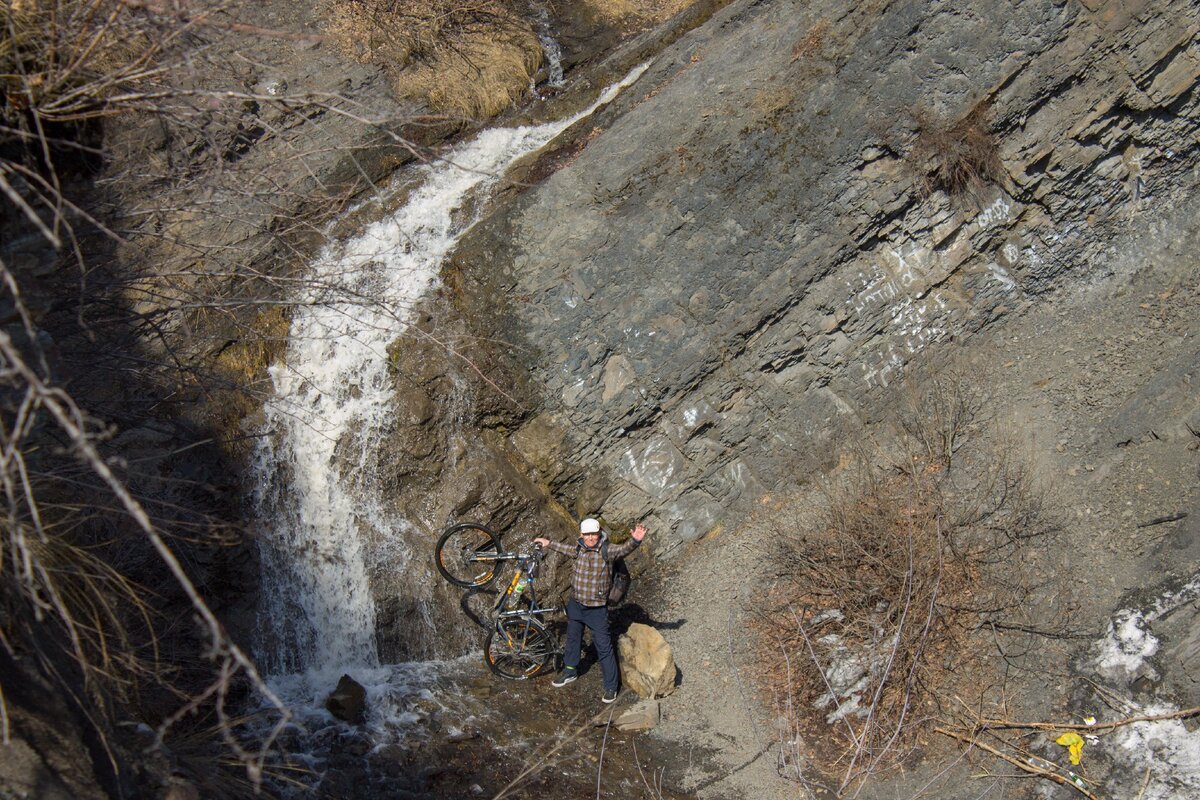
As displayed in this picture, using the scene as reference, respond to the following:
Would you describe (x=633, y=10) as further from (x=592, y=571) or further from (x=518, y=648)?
(x=518, y=648)

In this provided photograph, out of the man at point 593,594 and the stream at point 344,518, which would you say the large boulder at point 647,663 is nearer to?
the man at point 593,594

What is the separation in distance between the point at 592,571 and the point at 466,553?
6.26 feet

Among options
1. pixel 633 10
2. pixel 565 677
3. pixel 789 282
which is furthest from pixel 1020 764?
pixel 633 10

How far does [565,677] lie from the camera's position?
8.81 meters

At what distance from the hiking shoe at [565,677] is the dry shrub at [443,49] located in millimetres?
7287

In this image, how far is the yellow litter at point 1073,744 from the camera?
7.55 metres

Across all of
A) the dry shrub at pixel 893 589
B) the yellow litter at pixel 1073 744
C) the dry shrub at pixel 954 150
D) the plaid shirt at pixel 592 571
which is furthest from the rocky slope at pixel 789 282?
the yellow litter at pixel 1073 744

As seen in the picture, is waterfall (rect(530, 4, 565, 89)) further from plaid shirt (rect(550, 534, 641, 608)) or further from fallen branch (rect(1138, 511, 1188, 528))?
fallen branch (rect(1138, 511, 1188, 528))

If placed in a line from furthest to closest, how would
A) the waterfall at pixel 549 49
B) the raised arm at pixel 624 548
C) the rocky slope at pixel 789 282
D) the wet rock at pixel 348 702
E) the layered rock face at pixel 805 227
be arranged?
the waterfall at pixel 549 49
the layered rock face at pixel 805 227
the rocky slope at pixel 789 282
the raised arm at pixel 624 548
the wet rock at pixel 348 702

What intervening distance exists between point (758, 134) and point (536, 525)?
492 cm

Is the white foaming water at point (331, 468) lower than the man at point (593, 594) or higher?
higher

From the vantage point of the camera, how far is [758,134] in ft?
32.4

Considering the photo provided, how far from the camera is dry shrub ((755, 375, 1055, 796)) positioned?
819 centimetres

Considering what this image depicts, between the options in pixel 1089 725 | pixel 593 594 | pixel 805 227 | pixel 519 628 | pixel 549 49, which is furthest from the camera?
pixel 549 49
